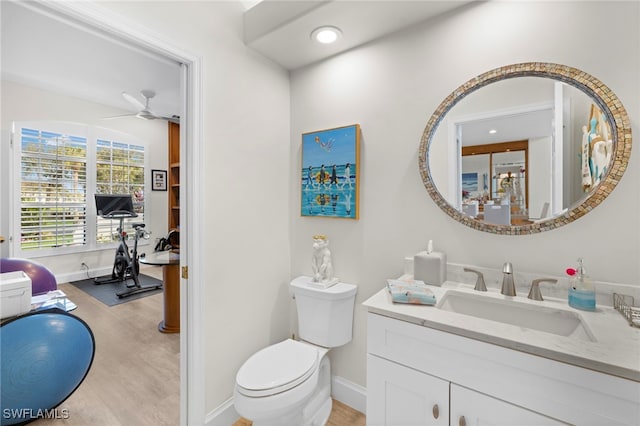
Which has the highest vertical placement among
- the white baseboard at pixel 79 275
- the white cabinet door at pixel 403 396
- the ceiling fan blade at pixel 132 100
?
the ceiling fan blade at pixel 132 100

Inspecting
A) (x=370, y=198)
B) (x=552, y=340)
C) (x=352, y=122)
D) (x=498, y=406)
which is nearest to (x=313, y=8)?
(x=352, y=122)

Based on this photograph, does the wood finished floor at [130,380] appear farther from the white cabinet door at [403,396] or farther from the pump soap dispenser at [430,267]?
the pump soap dispenser at [430,267]

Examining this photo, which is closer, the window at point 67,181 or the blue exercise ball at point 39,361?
the blue exercise ball at point 39,361

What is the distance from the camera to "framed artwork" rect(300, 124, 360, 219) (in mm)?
1784

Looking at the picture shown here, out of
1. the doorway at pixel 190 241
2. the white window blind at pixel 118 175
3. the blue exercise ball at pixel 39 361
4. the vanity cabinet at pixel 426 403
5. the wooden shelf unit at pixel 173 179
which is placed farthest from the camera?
the wooden shelf unit at pixel 173 179

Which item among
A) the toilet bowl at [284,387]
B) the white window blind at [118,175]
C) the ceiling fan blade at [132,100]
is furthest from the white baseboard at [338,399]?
the white window blind at [118,175]

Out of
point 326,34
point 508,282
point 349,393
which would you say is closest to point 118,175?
point 326,34

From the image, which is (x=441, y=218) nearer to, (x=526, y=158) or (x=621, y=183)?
(x=526, y=158)

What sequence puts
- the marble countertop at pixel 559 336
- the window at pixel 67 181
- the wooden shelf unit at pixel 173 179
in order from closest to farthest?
the marble countertop at pixel 559 336, the window at pixel 67 181, the wooden shelf unit at pixel 173 179

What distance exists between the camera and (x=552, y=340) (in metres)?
0.87

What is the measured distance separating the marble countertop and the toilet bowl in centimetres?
57

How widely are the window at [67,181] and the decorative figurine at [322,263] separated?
3685mm

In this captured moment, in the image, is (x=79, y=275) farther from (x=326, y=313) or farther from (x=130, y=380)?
(x=326, y=313)

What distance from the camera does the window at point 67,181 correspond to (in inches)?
128
